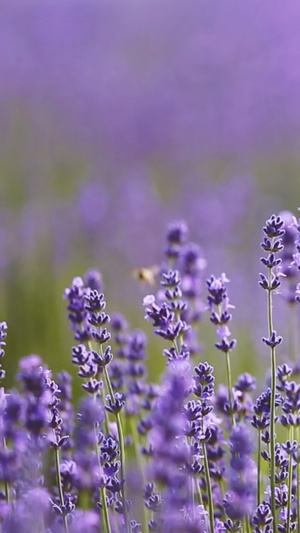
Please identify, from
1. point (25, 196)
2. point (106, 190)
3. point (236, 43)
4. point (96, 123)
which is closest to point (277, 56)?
point (236, 43)

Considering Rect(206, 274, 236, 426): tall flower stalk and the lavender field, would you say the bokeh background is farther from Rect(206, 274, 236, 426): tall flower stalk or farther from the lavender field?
Rect(206, 274, 236, 426): tall flower stalk

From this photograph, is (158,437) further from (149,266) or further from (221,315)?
(149,266)

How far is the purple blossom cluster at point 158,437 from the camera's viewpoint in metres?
1.13

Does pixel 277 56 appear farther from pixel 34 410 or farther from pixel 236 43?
pixel 34 410

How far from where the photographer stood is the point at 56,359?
3170mm

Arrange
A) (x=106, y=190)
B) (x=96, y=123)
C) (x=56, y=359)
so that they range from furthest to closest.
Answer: (x=96, y=123), (x=106, y=190), (x=56, y=359)

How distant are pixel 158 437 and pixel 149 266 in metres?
3.54

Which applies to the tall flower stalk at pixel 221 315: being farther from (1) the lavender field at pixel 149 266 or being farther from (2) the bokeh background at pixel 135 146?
(2) the bokeh background at pixel 135 146

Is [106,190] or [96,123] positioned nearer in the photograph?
[106,190]

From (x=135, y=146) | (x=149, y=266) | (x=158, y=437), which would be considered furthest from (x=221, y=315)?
(x=135, y=146)

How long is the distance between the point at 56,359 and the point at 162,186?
3541mm

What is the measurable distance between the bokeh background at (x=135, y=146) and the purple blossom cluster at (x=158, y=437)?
1229mm

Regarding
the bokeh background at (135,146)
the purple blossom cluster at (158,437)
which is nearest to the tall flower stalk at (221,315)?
the purple blossom cluster at (158,437)

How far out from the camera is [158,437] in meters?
1.01
